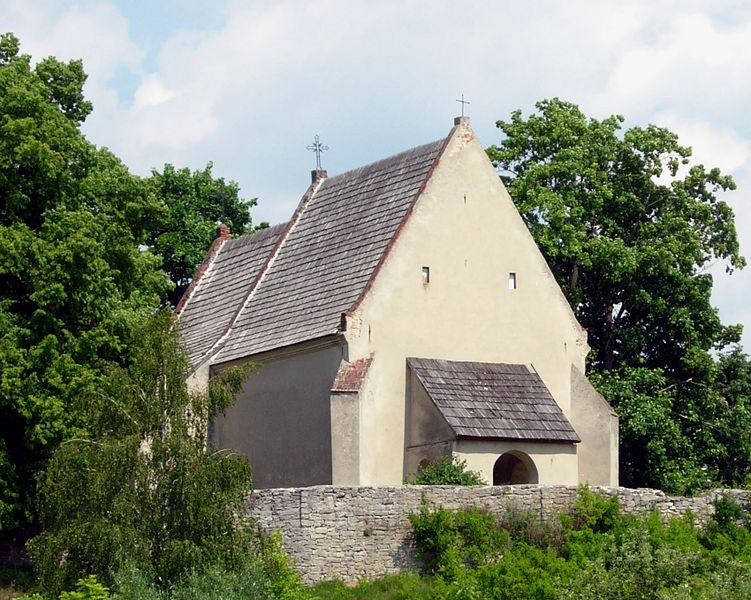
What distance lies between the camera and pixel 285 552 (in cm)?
3525

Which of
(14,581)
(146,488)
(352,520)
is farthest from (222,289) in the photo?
(146,488)

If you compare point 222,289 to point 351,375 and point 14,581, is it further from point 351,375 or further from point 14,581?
point 14,581

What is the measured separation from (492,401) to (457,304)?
8.29ft

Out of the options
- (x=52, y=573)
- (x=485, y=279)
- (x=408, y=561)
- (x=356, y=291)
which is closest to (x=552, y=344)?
(x=485, y=279)

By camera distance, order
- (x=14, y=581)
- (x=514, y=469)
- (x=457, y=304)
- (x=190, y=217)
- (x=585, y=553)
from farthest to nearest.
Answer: (x=190, y=217), (x=457, y=304), (x=514, y=469), (x=14, y=581), (x=585, y=553)

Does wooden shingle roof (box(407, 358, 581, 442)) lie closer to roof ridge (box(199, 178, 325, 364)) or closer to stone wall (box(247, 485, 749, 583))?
stone wall (box(247, 485, 749, 583))

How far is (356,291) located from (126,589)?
11356 mm

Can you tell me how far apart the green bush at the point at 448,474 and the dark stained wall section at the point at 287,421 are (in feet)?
8.22

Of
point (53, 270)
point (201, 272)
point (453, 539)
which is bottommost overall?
point (453, 539)

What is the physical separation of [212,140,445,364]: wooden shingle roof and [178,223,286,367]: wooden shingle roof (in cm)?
76

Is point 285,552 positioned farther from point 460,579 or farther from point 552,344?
point 552,344

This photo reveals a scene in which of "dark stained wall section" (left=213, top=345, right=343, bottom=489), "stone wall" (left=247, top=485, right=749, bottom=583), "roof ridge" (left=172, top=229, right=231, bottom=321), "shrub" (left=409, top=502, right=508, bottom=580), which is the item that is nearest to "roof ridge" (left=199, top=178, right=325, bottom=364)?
"dark stained wall section" (left=213, top=345, right=343, bottom=489)

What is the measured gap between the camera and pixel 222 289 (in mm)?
47438

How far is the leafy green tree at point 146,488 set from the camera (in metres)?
31.8
